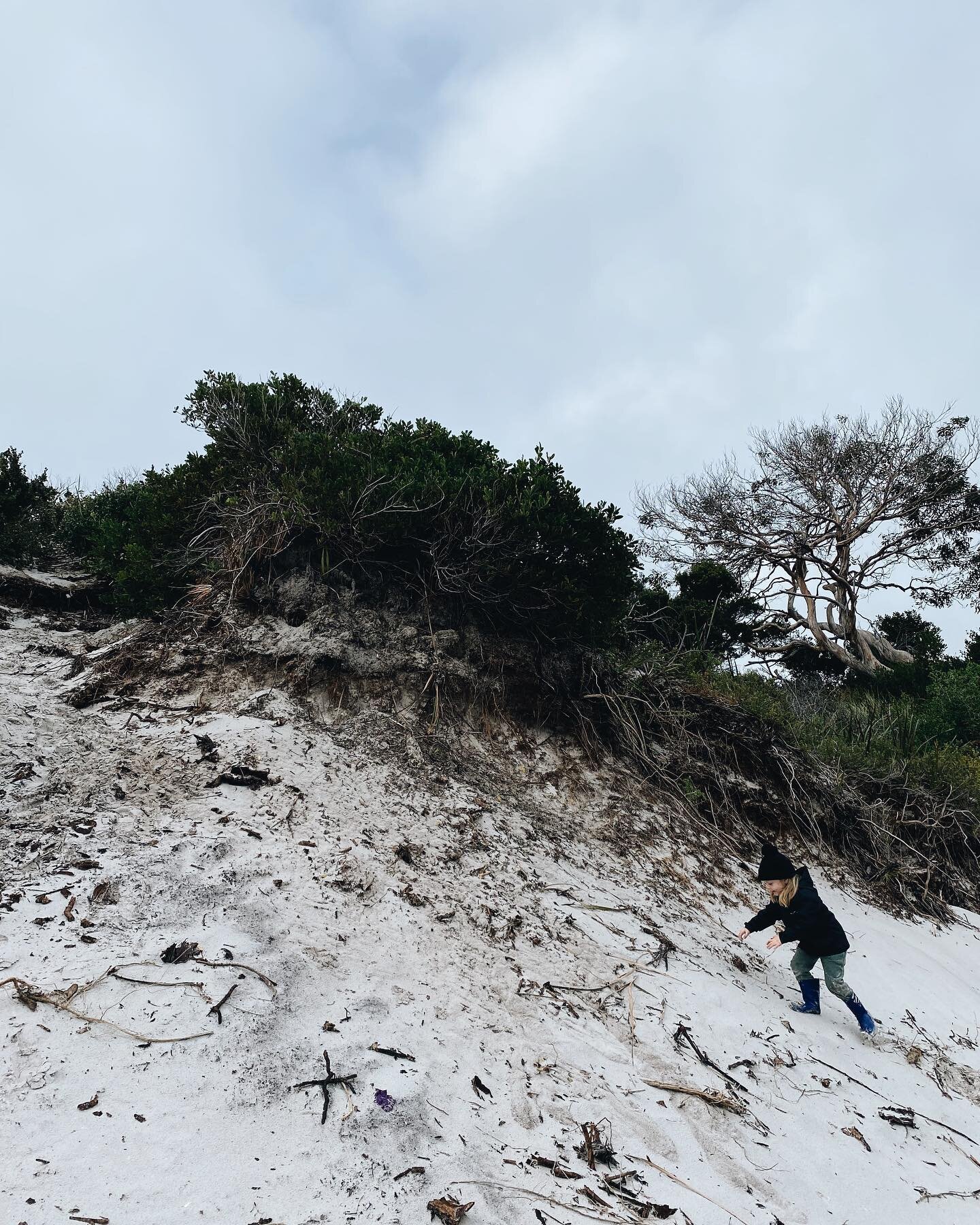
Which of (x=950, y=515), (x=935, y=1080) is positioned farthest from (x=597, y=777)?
(x=950, y=515)

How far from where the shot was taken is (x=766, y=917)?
509 centimetres

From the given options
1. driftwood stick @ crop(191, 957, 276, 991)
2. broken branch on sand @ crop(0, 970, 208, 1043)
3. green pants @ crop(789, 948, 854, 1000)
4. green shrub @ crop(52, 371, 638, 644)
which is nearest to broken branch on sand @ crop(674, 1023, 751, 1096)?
green pants @ crop(789, 948, 854, 1000)

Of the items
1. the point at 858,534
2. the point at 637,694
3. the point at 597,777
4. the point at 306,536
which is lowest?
the point at 597,777

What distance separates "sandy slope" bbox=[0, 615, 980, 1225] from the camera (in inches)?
102

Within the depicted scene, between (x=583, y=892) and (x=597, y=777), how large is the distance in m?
1.88

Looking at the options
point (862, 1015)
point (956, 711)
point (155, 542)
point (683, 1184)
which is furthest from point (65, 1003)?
point (956, 711)

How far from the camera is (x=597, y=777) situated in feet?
23.4

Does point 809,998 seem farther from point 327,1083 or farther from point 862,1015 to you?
point 327,1083

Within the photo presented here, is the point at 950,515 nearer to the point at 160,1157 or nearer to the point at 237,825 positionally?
the point at 237,825

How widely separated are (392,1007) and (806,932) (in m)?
3.00

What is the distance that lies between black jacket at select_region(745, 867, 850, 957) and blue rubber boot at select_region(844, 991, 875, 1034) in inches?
11.9

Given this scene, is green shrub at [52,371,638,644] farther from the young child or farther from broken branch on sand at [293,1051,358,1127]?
broken branch on sand at [293,1051,358,1127]

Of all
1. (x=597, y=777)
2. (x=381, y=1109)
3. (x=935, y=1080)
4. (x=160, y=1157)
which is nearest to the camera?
(x=160, y=1157)

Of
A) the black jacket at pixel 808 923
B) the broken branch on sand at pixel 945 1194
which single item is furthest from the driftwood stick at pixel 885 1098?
the black jacket at pixel 808 923
